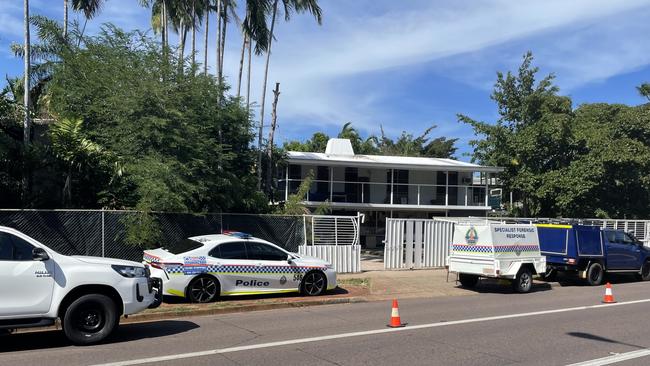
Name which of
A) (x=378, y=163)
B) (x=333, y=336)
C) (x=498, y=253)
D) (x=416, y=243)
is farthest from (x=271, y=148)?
(x=333, y=336)

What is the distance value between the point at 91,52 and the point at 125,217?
6712 mm

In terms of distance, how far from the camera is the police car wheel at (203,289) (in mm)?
11508

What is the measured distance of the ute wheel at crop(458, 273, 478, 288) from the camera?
16266 mm

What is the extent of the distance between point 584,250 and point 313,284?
30.3ft


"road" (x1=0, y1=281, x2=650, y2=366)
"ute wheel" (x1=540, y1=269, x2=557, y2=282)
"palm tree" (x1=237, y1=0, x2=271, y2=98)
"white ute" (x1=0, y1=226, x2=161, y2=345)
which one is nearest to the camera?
"road" (x1=0, y1=281, x2=650, y2=366)

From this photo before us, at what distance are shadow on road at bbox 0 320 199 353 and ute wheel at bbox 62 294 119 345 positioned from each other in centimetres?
26

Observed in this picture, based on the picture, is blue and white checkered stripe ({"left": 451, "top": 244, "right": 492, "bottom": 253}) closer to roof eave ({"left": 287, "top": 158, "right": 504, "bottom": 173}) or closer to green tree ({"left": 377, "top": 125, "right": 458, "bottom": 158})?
roof eave ({"left": 287, "top": 158, "right": 504, "bottom": 173})

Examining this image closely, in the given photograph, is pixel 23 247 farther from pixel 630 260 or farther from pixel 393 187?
pixel 393 187

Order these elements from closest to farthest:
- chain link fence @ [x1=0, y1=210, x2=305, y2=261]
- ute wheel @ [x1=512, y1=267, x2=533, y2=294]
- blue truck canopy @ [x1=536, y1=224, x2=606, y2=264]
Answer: chain link fence @ [x1=0, y1=210, x2=305, y2=261], ute wheel @ [x1=512, y1=267, x2=533, y2=294], blue truck canopy @ [x1=536, y1=224, x2=606, y2=264]

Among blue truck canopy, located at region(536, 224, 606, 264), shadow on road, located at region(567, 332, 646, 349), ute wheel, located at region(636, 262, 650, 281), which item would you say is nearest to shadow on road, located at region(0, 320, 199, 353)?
shadow on road, located at region(567, 332, 646, 349)

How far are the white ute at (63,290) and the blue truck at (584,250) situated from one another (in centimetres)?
1340

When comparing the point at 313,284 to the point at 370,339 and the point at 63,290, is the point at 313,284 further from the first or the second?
the point at 63,290

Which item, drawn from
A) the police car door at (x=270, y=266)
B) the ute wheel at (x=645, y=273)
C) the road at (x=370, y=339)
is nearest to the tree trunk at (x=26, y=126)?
the police car door at (x=270, y=266)

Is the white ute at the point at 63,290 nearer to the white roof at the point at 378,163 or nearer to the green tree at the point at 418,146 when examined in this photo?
the white roof at the point at 378,163
